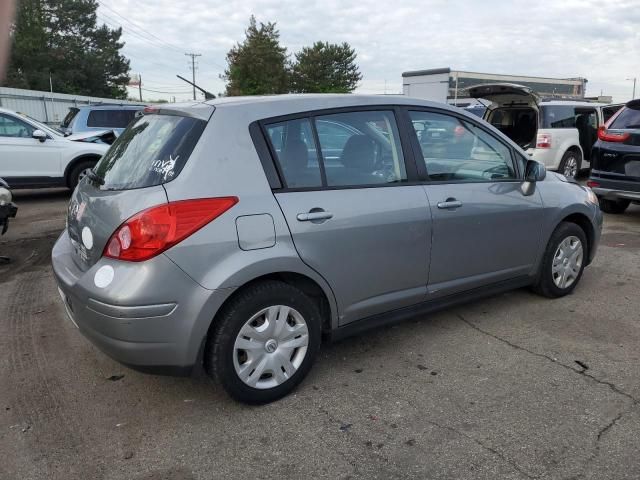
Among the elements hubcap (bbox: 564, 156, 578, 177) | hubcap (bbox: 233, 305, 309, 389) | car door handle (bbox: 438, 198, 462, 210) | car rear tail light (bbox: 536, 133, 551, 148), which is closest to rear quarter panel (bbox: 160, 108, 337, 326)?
hubcap (bbox: 233, 305, 309, 389)

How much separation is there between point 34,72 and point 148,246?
54.9 m

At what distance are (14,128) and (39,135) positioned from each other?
47cm

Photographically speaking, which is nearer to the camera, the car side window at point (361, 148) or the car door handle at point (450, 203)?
the car side window at point (361, 148)

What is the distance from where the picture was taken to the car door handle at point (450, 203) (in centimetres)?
357

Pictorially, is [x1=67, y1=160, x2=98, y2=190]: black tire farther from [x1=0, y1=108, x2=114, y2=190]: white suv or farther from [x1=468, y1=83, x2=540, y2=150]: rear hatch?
[x1=468, y1=83, x2=540, y2=150]: rear hatch

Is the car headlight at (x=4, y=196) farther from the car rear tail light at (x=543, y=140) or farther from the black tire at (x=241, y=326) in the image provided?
the car rear tail light at (x=543, y=140)

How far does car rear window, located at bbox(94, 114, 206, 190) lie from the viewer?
9.21 ft

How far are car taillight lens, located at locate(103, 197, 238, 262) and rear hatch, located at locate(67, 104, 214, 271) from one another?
55mm

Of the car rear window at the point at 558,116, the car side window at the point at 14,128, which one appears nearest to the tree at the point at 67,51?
the car side window at the point at 14,128

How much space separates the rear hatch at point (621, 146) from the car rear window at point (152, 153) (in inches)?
249

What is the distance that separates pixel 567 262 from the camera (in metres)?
4.61

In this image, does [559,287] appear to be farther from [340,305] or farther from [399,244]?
[340,305]

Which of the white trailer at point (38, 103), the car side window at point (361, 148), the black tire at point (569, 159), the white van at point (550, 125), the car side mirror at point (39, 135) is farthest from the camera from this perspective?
the white trailer at point (38, 103)

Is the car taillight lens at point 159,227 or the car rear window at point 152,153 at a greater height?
the car rear window at point 152,153
